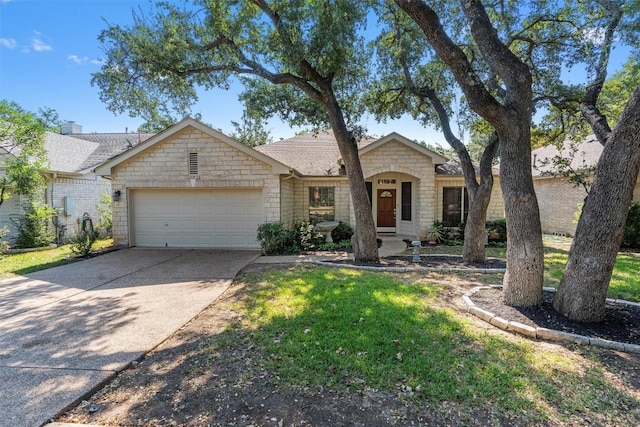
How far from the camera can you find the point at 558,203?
16.8 metres

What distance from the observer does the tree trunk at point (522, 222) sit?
5316 mm

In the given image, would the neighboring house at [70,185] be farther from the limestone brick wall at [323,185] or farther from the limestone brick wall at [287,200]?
the limestone brick wall at [323,185]

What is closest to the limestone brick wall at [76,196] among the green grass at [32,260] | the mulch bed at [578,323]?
the green grass at [32,260]

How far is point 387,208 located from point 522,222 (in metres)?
10.7

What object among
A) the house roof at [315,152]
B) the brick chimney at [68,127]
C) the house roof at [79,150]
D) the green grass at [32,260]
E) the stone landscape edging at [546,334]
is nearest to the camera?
the stone landscape edging at [546,334]

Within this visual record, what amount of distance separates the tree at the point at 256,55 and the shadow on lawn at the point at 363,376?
5294 millimetres

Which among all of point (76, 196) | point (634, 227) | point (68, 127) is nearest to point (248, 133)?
point (68, 127)

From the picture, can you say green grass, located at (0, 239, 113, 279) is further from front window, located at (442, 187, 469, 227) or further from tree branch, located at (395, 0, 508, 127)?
front window, located at (442, 187, 469, 227)

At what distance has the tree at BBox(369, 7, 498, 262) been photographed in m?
9.31

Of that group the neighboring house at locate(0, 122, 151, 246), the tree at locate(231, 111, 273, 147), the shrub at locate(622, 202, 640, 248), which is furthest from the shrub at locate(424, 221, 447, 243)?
the tree at locate(231, 111, 273, 147)

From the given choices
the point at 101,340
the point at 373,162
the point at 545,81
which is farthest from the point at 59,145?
the point at 545,81

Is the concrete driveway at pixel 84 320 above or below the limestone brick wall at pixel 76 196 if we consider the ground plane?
below

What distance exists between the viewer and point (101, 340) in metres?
4.60

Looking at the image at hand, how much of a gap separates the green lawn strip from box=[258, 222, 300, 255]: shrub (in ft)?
17.6
